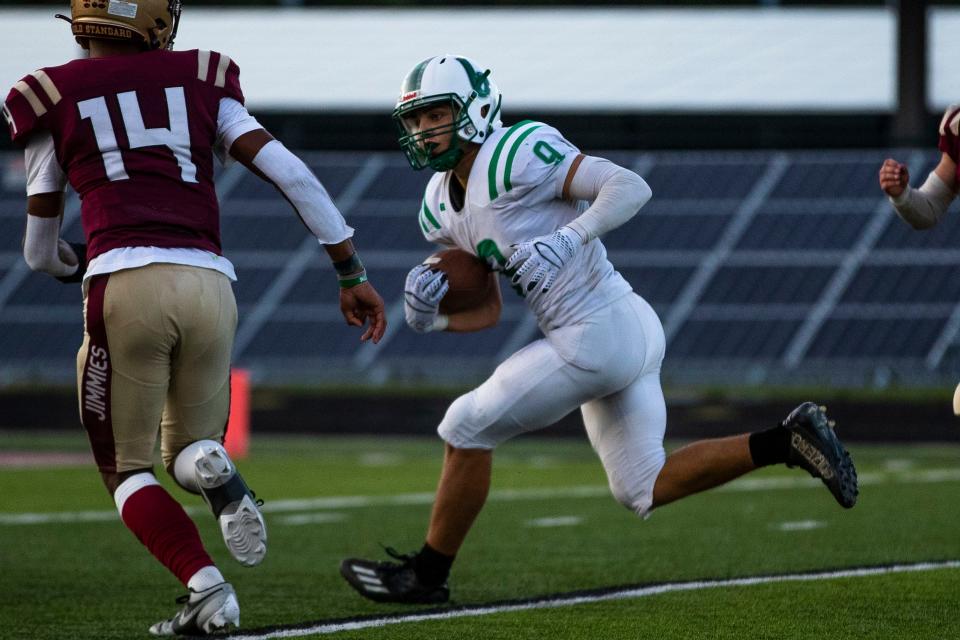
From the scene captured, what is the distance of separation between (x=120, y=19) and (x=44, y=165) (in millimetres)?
418

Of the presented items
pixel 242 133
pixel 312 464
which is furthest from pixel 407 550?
A: pixel 312 464

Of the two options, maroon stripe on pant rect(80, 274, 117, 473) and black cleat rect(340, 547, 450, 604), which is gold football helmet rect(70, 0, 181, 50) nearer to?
maroon stripe on pant rect(80, 274, 117, 473)

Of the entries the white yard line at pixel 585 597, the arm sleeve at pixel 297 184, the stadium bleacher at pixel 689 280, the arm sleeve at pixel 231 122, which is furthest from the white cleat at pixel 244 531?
the stadium bleacher at pixel 689 280

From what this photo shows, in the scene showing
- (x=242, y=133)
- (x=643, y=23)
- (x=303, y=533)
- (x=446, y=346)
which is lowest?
(x=446, y=346)

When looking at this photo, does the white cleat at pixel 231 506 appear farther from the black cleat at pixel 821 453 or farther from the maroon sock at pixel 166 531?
the black cleat at pixel 821 453

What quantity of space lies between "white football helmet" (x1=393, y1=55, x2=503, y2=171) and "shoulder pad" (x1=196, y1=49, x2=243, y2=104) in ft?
2.31

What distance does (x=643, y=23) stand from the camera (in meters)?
22.9

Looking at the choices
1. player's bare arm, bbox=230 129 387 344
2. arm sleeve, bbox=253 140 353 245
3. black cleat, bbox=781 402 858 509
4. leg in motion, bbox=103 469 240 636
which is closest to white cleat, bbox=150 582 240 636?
leg in motion, bbox=103 469 240 636

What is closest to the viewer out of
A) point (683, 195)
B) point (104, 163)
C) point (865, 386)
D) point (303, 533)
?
point (104, 163)

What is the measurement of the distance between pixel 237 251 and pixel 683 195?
6068 millimetres

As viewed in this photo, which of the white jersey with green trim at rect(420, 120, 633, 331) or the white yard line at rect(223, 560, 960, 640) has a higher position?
the white jersey with green trim at rect(420, 120, 633, 331)

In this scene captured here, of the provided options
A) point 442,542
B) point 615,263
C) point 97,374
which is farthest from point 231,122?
point 615,263

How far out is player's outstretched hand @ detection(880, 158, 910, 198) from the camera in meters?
4.64

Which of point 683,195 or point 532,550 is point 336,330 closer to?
point 683,195
